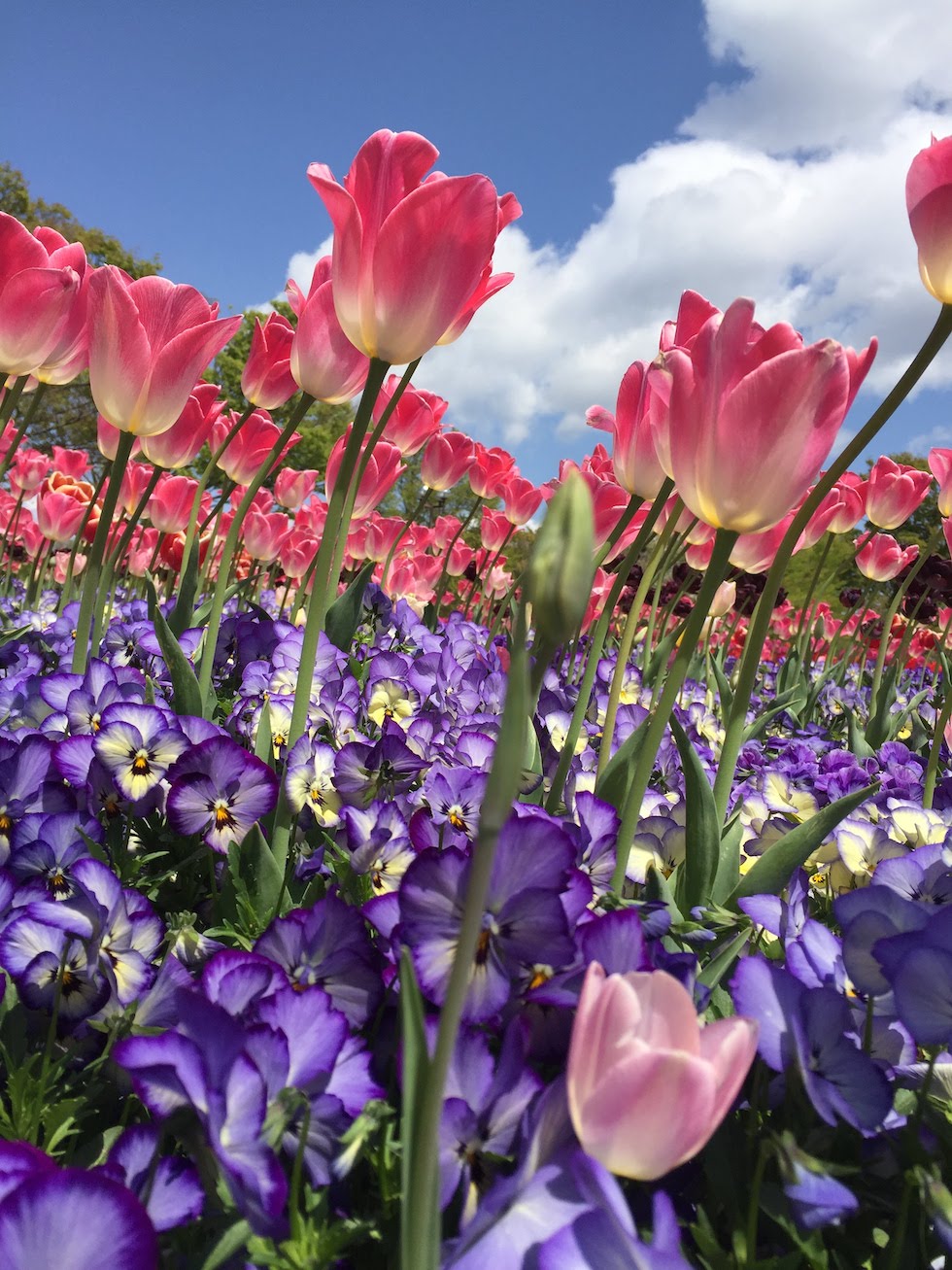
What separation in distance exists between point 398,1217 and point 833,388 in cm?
89

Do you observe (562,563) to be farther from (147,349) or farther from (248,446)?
(248,446)

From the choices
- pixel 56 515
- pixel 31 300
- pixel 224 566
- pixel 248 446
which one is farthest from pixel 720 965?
pixel 56 515

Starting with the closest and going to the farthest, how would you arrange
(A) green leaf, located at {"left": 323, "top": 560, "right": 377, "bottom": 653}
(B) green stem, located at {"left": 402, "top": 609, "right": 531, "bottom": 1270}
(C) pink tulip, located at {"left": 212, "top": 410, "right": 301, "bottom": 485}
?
(B) green stem, located at {"left": 402, "top": 609, "right": 531, "bottom": 1270} → (A) green leaf, located at {"left": 323, "top": 560, "right": 377, "bottom": 653} → (C) pink tulip, located at {"left": 212, "top": 410, "right": 301, "bottom": 485}

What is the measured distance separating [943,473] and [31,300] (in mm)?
2341

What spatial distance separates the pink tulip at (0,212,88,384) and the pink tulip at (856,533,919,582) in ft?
15.7

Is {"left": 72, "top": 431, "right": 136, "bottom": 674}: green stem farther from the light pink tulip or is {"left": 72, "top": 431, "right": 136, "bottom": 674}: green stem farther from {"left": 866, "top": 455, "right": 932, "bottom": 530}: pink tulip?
{"left": 866, "top": 455, "right": 932, "bottom": 530}: pink tulip

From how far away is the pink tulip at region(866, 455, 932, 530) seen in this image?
14.0 ft

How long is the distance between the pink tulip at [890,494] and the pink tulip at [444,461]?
2.04m

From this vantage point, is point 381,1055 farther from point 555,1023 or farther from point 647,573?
point 647,573

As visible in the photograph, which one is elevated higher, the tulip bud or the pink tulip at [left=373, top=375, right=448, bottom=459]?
the pink tulip at [left=373, top=375, right=448, bottom=459]

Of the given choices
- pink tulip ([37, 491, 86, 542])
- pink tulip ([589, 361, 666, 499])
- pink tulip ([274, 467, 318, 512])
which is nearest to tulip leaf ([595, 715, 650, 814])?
pink tulip ([589, 361, 666, 499])

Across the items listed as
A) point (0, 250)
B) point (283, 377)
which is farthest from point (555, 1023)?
point (283, 377)

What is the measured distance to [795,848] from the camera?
4.00 feet

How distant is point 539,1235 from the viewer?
1.84 feet
